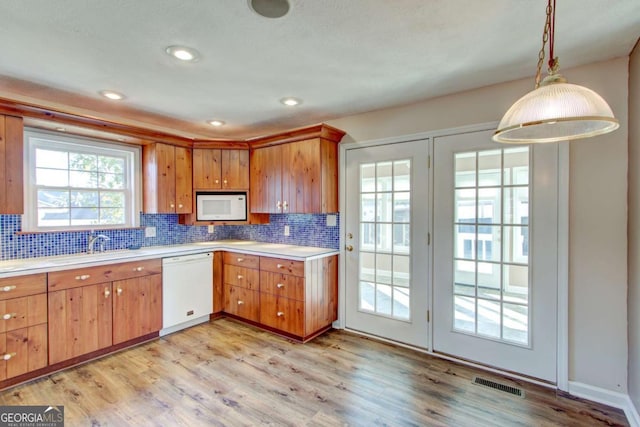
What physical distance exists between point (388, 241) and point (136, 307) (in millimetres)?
2591

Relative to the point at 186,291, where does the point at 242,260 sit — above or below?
above

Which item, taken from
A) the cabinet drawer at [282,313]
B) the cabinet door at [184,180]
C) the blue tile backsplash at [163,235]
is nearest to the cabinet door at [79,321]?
the blue tile backsplash at [163,235]

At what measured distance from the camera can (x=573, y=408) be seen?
2.07m

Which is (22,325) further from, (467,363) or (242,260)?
(467,363)

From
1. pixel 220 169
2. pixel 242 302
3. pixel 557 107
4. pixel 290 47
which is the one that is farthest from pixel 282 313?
pixel 557 107

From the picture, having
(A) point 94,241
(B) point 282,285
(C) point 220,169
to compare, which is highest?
(C) point 220,169

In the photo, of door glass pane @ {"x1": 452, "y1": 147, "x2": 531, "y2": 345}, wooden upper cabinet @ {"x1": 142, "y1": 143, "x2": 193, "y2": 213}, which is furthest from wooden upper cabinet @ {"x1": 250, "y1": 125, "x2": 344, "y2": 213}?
door glass pane @ {"x1": 452, "y1": 147, "x2": 531, "y2": 345}

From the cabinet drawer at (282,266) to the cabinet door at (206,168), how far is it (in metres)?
1.22

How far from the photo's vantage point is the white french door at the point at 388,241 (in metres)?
2.88

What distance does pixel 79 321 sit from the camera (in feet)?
8.57

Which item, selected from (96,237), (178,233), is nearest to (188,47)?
(96,237)

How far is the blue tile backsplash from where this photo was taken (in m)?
2.70

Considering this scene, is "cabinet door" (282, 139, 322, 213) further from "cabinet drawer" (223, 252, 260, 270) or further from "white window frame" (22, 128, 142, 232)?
"white window frame" (22, 128, 142, 232)

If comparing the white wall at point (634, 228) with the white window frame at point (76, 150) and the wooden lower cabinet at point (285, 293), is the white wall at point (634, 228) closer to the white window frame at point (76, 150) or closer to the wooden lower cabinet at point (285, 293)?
the wooden lower cabinet at point (285, 293)
